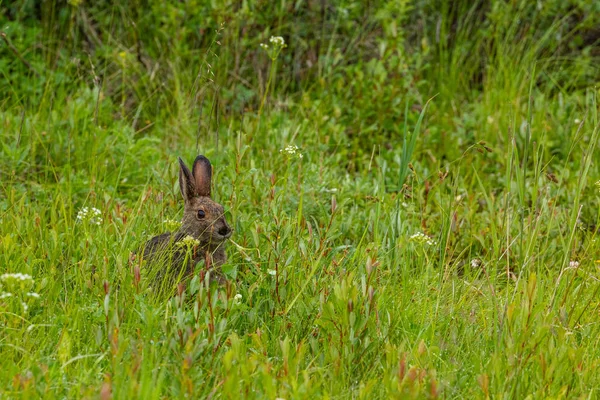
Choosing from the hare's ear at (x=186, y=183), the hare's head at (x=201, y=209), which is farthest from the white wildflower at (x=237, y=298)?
the hare's ear at (x=186, y=183)

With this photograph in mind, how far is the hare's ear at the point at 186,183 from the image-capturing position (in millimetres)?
4475

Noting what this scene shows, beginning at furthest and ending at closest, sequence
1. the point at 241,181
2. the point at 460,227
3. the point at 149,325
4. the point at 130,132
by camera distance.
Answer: the point at 130,132 < the point at 460,227 < the point at 241,181 < the point at 149,325

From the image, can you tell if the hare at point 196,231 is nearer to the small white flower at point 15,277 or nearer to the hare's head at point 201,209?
the hare's head at point 201,209

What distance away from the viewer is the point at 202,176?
180 inches

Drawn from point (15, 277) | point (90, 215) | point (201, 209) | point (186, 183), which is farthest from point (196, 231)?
point (15, 277)

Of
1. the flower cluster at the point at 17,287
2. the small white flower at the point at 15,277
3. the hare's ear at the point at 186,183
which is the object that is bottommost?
the hare's ear at the point at 186,183

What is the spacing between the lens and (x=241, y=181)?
4.56 metres

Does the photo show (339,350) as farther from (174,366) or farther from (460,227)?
(460,227)

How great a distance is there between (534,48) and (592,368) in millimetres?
4109

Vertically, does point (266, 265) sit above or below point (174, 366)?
below

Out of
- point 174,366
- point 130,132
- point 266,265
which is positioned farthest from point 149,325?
point 130,132

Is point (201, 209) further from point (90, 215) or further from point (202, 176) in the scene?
point (90, 215)

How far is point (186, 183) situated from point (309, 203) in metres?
0.72

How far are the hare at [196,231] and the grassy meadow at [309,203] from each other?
102mm
